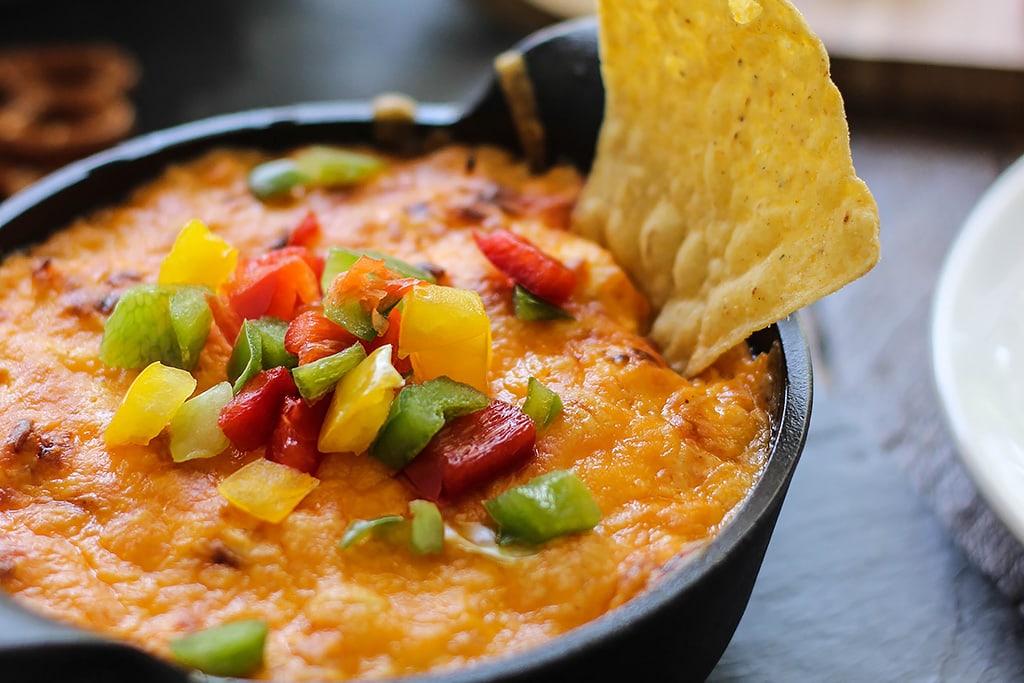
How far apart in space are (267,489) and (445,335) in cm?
41

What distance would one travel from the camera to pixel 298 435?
6.31 feet

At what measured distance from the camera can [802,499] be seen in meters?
2.68

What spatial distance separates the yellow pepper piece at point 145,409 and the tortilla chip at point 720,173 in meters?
1.00

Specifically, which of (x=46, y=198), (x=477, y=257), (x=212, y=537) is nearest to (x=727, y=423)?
(x=477, y=257)

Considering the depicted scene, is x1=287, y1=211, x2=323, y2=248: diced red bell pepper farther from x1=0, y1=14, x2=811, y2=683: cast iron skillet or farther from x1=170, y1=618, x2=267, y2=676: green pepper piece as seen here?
x1=170, y1=618, x2=267, y2=676: green pepper piece

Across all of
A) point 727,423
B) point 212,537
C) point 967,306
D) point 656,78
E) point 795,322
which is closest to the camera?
point 212,537

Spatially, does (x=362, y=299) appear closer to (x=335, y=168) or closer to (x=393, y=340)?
(x=393, y=340)

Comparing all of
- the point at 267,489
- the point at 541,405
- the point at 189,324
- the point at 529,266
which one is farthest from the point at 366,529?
the point at 529,266

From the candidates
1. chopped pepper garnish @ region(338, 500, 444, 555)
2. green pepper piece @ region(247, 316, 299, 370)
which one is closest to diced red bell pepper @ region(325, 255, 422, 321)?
green pepper piece @ region(247, 316, 299, 370)

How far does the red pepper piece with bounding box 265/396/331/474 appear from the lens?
1913 mm

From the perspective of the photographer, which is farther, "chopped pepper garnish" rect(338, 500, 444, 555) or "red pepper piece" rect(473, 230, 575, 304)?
"red pepper piece" rect(473, 230, 575, 304)

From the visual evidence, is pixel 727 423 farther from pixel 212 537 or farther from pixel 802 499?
pixel 212 537

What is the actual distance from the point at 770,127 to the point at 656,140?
37 centimetres

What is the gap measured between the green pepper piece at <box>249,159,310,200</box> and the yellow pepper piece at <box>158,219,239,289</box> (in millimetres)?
429
